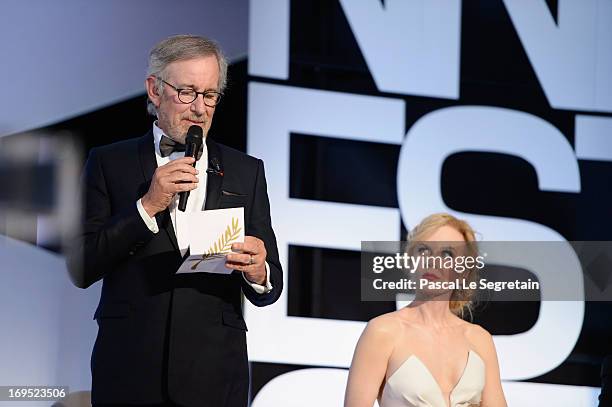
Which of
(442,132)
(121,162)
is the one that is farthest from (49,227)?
(442,132)

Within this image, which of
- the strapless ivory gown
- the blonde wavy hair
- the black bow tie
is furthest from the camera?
the blonde wavy hair

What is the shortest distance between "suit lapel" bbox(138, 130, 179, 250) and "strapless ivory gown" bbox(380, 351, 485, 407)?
36.1 inches

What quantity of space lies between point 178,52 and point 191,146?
317mm

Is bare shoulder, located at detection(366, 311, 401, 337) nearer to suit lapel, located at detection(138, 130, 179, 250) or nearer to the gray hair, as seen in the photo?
suit lapel, located at detection(138, 130, 179, 250)

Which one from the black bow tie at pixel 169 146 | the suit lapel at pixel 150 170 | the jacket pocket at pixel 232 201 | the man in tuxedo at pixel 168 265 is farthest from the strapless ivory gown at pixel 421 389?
the black bow tie at pixel 169 146

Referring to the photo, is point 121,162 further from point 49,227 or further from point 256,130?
point 256,130

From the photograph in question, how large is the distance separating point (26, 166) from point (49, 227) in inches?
10.6

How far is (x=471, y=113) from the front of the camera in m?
4.95

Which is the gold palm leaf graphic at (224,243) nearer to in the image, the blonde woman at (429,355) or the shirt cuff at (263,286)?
the shirt cuff at (263,286)

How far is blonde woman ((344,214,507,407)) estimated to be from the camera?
3.03 m

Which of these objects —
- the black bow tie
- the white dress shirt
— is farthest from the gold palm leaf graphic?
the black bow tie

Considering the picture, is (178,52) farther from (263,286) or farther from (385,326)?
(385,326)

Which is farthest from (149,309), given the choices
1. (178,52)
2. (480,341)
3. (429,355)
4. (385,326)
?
(480,341)

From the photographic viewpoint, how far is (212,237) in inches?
93.9
